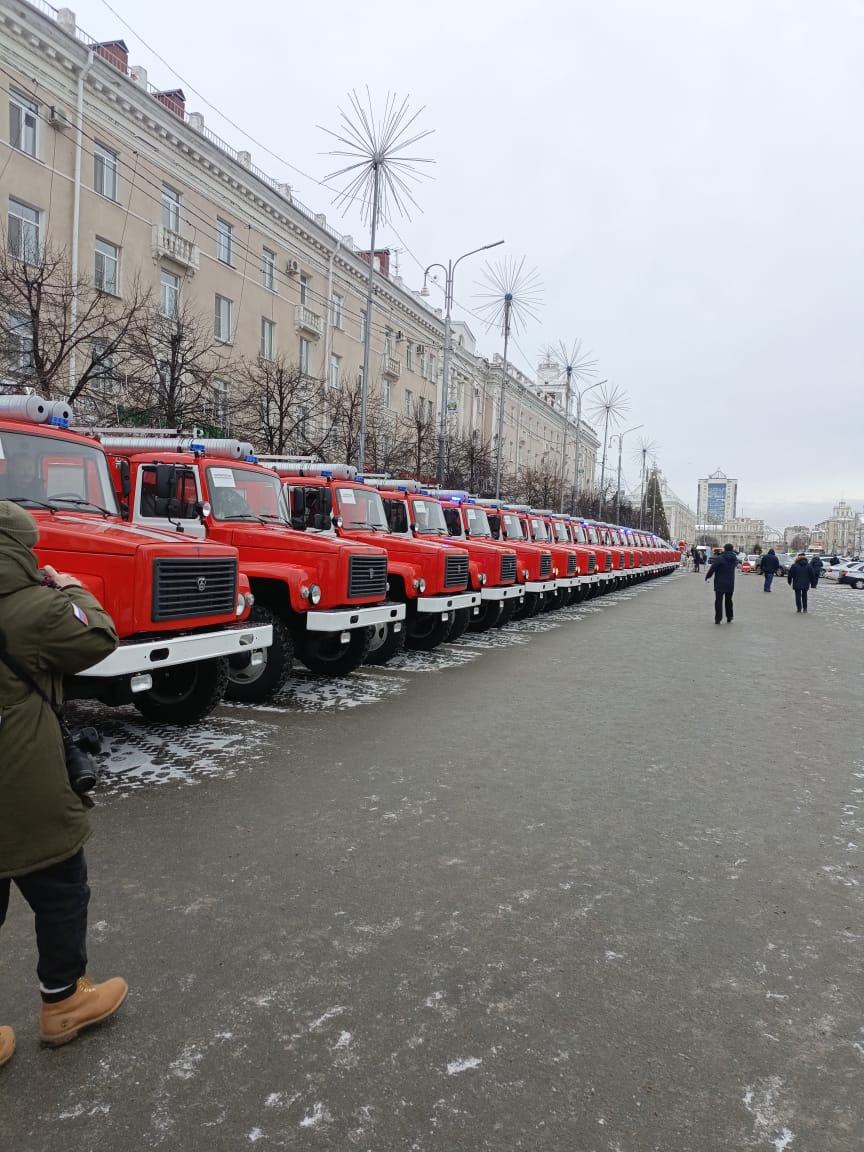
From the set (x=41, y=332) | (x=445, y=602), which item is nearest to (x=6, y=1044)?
(x=445, y=602)

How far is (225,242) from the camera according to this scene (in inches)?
1150

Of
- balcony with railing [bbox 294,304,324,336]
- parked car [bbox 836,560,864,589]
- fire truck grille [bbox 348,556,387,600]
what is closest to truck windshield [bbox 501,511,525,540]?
fire truck grille [bbox 348,556,387,600]

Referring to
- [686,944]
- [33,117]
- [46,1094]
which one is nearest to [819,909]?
[686,944]

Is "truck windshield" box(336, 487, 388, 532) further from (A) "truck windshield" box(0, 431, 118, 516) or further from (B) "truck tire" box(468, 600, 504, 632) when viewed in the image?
(B) "truck tire" box(468, 600, 504, 632)

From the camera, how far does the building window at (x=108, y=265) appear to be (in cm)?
2318

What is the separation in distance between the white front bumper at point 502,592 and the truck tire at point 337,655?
4596mm

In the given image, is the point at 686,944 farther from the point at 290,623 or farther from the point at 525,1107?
the point at 290,623

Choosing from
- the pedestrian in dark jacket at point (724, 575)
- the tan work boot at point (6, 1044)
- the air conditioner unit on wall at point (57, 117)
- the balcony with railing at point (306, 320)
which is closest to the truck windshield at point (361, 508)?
the tan work boot at point (6, 1044)

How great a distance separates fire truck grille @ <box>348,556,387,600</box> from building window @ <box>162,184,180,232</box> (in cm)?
2151

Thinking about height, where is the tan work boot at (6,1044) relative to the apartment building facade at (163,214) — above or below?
below

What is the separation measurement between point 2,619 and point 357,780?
11.6 ft

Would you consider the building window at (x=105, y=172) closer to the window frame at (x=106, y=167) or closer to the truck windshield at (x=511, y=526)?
the window frame at (x=106, y=167)

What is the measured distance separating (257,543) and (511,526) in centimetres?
1103

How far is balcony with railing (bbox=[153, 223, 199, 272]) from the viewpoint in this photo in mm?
24953
